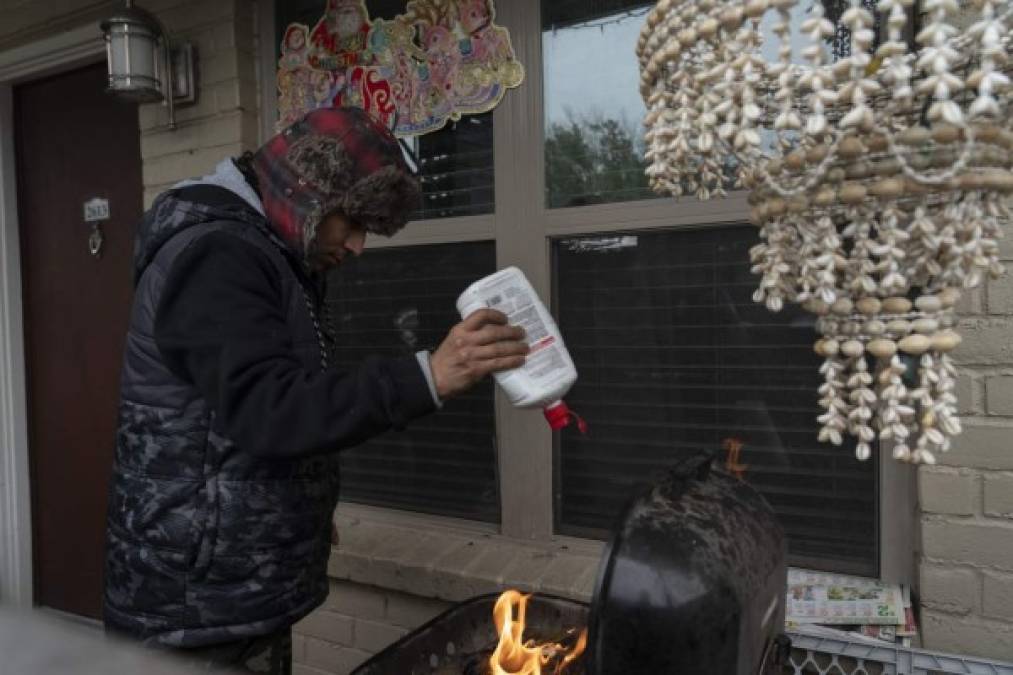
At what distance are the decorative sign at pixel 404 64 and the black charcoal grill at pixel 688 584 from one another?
156cm

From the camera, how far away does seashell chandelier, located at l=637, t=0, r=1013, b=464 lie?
674 millimetres

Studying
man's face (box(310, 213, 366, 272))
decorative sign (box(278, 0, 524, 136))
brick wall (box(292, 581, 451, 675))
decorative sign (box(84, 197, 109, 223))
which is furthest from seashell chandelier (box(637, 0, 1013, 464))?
decorative sign (box(84, 197, 109, 223))

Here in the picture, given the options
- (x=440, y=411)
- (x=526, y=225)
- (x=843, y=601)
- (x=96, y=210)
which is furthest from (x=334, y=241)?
(x=96, y=210)

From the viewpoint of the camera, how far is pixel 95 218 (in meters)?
3.24

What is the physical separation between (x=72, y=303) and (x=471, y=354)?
9.23 ft

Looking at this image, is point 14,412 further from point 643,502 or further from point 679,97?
point 679,97

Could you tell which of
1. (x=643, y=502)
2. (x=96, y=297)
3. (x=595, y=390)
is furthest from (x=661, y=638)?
(x=96, y=297)

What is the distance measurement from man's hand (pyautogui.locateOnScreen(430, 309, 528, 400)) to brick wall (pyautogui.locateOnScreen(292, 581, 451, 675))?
48.4 inches

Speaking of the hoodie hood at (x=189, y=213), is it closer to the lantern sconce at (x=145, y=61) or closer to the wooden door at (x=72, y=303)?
the lantern sconce at (x=145, y=61)

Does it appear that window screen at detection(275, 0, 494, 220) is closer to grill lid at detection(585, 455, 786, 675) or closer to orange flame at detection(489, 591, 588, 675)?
orange flame at detection(489, 591, 588, 675)

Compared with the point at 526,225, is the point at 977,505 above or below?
below

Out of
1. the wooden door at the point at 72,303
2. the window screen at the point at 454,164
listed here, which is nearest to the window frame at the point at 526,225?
the window screen at the point at 454,164

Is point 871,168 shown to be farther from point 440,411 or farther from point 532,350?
point 440,411

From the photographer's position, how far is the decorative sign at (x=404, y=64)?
7.48 ft
